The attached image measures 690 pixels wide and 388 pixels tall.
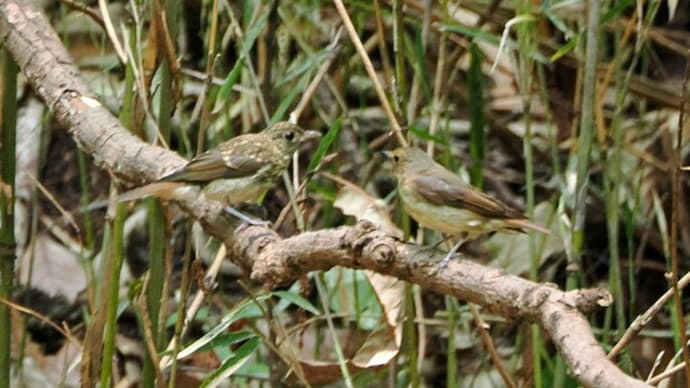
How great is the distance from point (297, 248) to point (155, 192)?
426 millimetres

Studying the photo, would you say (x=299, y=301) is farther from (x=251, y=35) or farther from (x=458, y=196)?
(x=251, y=35)

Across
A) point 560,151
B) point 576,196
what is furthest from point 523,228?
point 560,151

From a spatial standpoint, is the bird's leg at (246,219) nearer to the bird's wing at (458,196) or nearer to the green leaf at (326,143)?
the green leaf at (326,143)

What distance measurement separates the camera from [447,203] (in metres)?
3.08

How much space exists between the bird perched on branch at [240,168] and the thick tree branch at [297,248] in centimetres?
5

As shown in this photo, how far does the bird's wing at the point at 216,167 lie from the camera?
287 centimetres

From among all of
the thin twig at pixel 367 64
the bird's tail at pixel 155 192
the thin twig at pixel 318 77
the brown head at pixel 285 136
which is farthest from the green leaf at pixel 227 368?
the thin twig at pixel 318 77

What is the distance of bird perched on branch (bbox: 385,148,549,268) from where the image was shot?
9.78 ft

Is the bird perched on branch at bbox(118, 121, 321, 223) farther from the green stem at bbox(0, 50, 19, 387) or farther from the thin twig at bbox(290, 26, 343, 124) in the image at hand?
the green stem at bbox(0, 50, 19, 387)

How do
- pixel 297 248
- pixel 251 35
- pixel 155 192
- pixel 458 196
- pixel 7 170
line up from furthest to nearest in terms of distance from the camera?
1. pixel 251 35
2. pixel 7 170
3. pixel 458 196
4. pixel 155 192
5. pixel 297 248

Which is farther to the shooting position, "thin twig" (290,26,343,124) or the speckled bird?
"thin twig" (290,26,343,124)

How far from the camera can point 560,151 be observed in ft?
16.9

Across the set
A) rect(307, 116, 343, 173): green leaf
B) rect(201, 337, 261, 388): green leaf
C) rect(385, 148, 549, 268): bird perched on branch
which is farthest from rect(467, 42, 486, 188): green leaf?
rect(201, 337, 261, 388): green leaf

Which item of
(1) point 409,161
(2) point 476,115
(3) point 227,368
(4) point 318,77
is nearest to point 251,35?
(4) point 318,77
